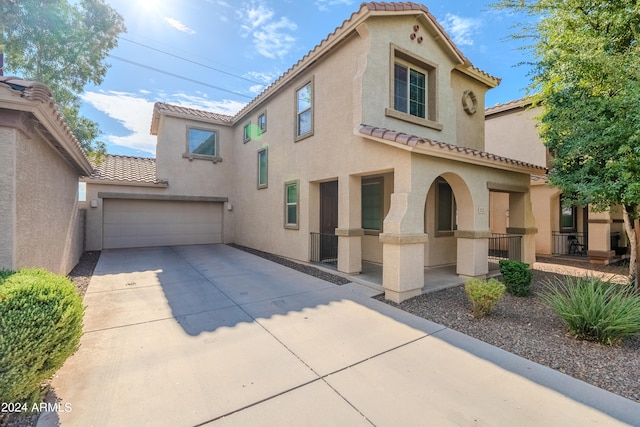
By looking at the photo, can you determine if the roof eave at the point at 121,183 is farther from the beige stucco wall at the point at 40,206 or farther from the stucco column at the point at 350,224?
the stucco column at the point at 350,224

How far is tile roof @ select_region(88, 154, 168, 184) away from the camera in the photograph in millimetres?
13037

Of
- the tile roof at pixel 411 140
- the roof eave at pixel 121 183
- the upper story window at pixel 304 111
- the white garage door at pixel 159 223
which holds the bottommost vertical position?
the white garage door at pixel 159 223

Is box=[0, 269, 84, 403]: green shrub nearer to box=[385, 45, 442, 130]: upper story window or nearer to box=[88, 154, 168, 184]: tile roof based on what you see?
box=[385, 45, 442, 130]: upper story window

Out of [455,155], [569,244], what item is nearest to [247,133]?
[455,155]

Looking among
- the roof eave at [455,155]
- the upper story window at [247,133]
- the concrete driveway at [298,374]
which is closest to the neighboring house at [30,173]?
the concrete driveway at [298,374]

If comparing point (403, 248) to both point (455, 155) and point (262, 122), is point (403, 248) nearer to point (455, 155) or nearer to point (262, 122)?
point (455, 155)

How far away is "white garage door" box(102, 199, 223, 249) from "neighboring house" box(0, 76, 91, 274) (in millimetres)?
6929

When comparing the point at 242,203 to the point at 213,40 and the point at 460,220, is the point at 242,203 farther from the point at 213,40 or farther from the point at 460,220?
the point at 460,220

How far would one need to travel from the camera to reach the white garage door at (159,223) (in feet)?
42.5

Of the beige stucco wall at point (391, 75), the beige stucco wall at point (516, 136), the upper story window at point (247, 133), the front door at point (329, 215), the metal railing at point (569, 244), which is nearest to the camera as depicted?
the beige stucco wall at point (391, 75)

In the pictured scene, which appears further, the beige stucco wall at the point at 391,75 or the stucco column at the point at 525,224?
the stucco column at the point at 525,224

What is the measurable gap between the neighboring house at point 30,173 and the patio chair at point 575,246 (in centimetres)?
1755

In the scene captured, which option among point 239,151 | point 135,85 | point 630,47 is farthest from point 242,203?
point 630,47

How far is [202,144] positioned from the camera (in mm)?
14805
